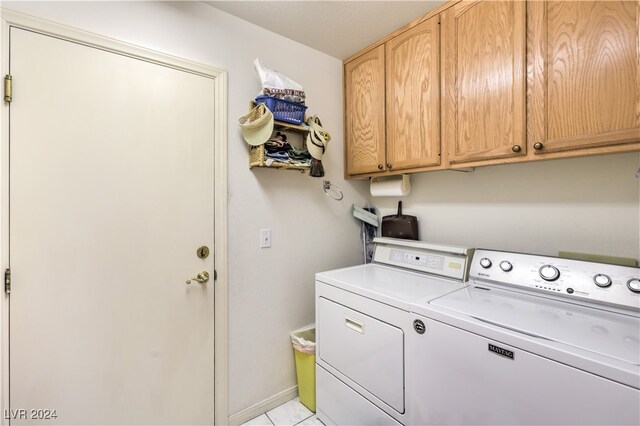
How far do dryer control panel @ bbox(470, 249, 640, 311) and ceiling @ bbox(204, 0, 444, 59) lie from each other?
144cm

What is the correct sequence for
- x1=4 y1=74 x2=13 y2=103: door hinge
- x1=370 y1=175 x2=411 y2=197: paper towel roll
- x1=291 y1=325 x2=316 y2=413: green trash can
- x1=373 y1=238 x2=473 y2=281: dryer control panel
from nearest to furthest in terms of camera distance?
x1=4 y1=74 x2=13 y2=103: door hinge → x1=373 y1=238 x2=473 y2=281: dryer control panel → x1=291 y1=325 x2=316 y2=413: green trash can → x1=370 y1=175 x2=411 y2=197: paper towel roll

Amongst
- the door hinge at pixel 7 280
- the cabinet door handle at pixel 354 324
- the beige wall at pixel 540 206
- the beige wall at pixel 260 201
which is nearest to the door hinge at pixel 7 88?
the beige wall at pixel 260 201

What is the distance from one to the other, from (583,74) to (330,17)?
131 centimetres

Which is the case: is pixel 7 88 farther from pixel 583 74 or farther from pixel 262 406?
pixel 583 74

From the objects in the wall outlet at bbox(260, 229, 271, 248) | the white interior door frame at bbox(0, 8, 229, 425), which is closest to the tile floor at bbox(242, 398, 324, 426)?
the white interior door frame at bbox(0, 8, 229, 425)

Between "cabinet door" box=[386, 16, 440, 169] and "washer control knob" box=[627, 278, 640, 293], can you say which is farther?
"cabinet door" box=[386, 16, 440, 169]

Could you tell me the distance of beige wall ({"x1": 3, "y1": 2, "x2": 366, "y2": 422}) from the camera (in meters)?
1.56

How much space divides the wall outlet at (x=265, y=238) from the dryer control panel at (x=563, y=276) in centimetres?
121

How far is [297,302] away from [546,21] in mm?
2018

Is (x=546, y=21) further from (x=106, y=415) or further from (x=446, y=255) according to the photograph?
(x=106, y=415)

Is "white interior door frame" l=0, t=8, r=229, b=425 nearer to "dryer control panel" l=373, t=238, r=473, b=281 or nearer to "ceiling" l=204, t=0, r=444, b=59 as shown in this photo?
"ceiling" l=204, t=0, r=444, b=59

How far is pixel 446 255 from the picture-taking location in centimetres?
167

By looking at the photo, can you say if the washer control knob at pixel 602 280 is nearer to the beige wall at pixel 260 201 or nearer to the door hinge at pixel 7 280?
the beige wall at pixel 260 201

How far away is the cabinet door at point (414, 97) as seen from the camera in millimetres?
1644
